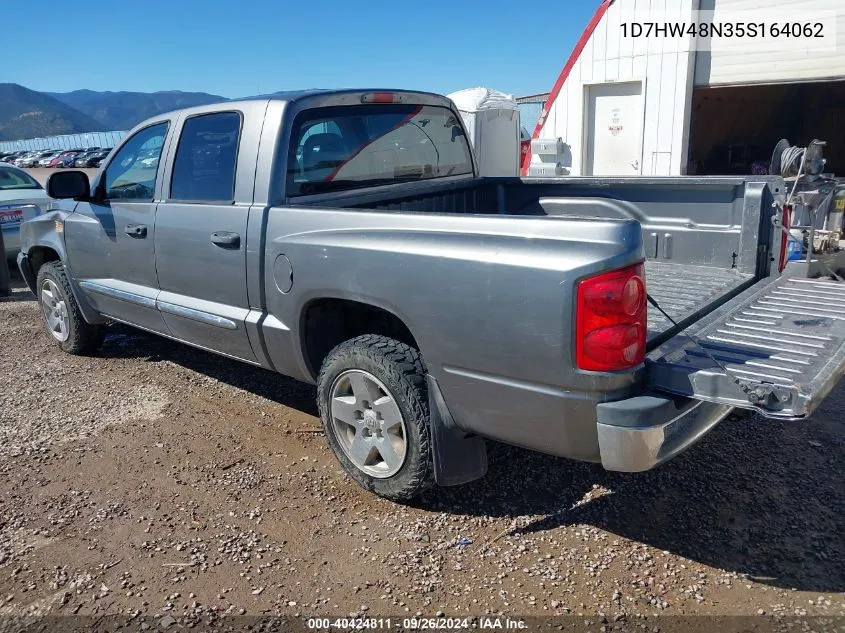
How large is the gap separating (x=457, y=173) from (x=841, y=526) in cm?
313

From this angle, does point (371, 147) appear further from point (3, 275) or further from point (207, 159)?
point (3, 275)

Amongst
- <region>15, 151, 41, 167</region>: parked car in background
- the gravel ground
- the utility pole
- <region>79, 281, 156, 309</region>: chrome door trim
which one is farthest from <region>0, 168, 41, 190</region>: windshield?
<region>15, 151, 41, 167</region>: parked car in background

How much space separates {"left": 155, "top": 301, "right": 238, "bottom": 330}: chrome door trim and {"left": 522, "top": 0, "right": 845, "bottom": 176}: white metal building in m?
9.34

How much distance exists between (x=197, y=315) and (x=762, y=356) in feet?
9.83

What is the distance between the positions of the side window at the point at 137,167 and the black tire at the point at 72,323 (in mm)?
1011

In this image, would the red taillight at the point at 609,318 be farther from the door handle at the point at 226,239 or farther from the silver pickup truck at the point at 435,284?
the door handle at the point at 226,239

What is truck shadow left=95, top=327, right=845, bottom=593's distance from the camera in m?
3.00

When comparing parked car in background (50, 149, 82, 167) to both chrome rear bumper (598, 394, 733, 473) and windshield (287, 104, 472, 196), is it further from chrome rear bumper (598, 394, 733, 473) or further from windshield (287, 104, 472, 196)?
chrome rear bumper (598, 394, 733, 473)

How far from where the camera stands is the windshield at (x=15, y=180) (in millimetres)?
9633

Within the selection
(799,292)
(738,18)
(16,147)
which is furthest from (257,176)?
(16,147)

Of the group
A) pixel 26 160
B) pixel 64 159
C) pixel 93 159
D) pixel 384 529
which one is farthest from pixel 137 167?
pixel 26 160

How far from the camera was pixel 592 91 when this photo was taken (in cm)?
1236

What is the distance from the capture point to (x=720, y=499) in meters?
3.44

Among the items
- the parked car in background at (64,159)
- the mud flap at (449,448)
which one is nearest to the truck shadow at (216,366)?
the mud flap at (449,448)
